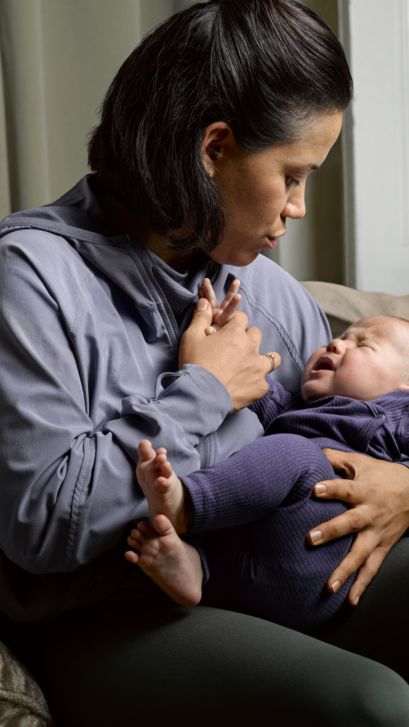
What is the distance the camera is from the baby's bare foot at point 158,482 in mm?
1111

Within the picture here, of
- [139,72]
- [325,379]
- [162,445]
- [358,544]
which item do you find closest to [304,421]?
[325,379]

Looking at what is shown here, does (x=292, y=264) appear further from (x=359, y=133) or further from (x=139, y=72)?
(x=139, y=72)

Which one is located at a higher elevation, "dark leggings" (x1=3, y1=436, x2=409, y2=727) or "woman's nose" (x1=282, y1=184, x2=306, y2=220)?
"woman's nose" (x1=282, y1=184, x2=306, y2=220)

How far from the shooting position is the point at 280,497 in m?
1.25

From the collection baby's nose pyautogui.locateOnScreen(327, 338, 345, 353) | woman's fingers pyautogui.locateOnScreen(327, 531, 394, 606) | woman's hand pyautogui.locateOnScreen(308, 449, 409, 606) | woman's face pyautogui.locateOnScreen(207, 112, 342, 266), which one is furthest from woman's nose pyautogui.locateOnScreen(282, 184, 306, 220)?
woman's fingers pyautogui.locateOnScreen(327, 531, 394, 606)

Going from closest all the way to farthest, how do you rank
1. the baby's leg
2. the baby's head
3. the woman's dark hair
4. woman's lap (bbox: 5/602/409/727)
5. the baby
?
woman's lap (bbox: 5/602/409/727), the baby, the baby's leg, the woman's dark hair, the baby's head

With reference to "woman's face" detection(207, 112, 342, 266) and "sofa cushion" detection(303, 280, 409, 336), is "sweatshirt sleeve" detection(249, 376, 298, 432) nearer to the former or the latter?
"woman's face" detection(207, 112, 342, 266)

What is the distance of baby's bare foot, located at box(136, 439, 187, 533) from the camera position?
1.11 meters

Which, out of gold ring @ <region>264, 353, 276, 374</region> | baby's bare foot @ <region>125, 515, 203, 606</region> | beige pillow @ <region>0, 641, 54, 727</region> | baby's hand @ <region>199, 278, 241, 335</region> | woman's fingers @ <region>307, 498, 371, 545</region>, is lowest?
beige pillow @ <region>0, 641, 54, 727</region>

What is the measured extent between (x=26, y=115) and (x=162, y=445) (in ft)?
4.89

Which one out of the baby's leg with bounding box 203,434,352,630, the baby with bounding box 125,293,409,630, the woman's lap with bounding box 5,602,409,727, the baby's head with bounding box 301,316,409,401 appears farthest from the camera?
the baby's head with bounding box 301,316,409,401

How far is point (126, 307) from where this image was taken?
1413 mm

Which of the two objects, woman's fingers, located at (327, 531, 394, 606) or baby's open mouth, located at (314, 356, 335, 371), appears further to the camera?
baby's open mouth, located at (314, 356, 335, 371)

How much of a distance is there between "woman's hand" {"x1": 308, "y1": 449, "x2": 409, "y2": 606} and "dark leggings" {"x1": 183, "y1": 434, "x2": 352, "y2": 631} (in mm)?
15
